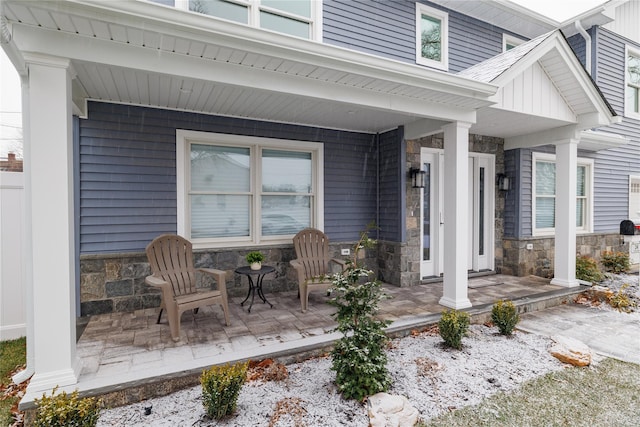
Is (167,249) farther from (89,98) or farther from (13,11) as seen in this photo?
(13,11)

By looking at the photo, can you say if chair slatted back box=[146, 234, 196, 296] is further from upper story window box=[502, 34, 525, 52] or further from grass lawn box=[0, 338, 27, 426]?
upper story window box=[502, 34, 525, 52]

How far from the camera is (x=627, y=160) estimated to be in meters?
8.05

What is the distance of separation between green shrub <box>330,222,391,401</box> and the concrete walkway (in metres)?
2.36

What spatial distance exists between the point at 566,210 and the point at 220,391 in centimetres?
559

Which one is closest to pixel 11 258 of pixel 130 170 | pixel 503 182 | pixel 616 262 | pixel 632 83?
pixel 130 170

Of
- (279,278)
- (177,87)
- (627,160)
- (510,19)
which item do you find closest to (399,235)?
(279,278)

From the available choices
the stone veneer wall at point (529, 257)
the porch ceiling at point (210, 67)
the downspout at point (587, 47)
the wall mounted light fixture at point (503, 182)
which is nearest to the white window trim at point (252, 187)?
the porch ceiling at point (210, 67)

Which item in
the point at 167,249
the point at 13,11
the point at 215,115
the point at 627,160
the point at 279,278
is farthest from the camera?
the point at 627,160

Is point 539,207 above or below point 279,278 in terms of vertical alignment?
above

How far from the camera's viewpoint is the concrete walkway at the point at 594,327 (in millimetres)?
3434

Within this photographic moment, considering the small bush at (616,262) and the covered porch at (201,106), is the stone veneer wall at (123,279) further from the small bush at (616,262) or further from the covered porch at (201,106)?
the small bush at (616,262)

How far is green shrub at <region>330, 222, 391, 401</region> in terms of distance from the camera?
2455 millimetres

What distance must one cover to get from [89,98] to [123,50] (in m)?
1.79

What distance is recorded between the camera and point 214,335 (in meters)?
3.38
